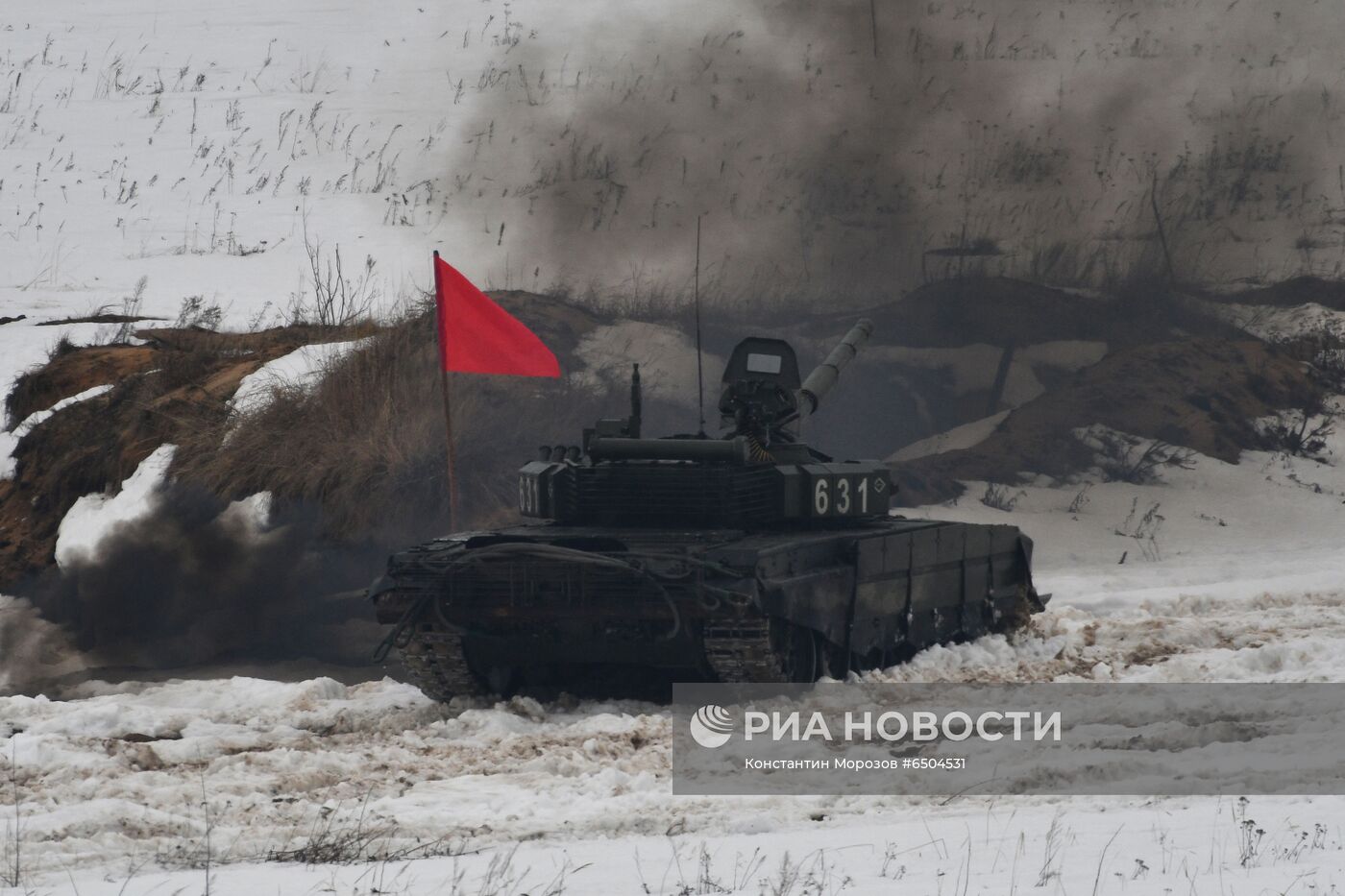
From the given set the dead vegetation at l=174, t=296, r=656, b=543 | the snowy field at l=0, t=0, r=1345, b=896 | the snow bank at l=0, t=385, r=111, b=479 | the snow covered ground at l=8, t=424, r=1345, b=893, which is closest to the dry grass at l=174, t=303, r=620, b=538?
the dead vegetation at l=174, t=296, r=656, b=543

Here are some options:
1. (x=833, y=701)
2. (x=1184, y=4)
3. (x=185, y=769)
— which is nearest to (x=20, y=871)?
(x=185, y=769)

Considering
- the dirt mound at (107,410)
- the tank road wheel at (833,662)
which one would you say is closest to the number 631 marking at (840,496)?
the tank road wheel at (833,662)

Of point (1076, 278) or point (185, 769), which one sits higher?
point (1076, 278)

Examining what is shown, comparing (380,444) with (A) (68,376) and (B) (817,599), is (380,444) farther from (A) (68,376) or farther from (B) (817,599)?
(B) (817,599)

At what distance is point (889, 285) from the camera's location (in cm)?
2283

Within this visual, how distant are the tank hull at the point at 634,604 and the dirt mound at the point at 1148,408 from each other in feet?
27.0

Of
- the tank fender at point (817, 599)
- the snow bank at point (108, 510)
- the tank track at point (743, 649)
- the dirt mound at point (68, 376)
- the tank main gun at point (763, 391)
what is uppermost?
the dirt mound at point (68, 376)

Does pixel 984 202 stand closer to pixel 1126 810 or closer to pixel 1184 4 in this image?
pixel 1184 4

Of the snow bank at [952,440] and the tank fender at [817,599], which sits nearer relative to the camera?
the tank fender at [817,599]

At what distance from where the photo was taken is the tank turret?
11836 mm

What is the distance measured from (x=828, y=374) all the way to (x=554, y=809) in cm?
648

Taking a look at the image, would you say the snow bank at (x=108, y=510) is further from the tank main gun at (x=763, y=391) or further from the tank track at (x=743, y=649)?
the tank track at (x=743, y=649)

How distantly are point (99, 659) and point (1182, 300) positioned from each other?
49.8 feet

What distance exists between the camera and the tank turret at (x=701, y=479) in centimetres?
1184
